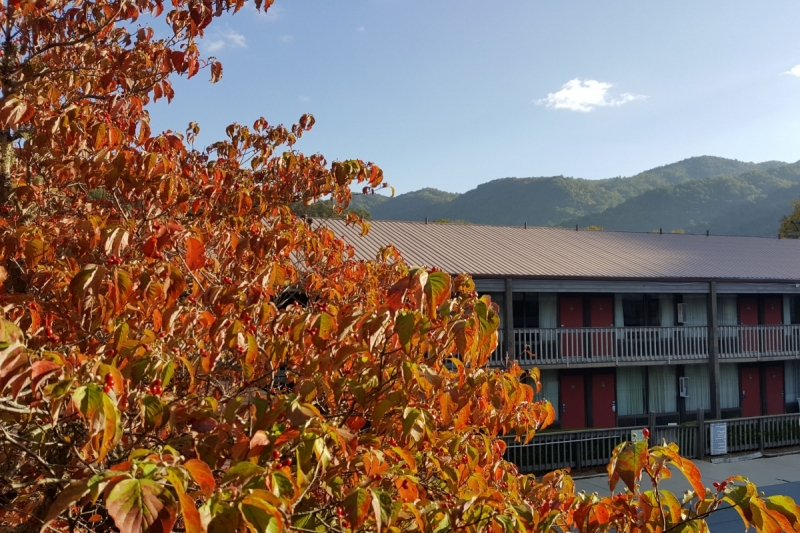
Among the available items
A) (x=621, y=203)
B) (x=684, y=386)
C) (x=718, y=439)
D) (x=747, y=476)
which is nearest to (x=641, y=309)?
(x=684, y=386)

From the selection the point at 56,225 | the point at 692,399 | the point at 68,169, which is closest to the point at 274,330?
the point at 56,225

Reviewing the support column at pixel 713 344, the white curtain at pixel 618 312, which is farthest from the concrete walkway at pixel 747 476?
the white curtain at pixel 618 312

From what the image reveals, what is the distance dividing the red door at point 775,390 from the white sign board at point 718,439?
7154 mm

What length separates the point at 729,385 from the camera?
70.9 ft

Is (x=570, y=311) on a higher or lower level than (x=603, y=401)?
higher

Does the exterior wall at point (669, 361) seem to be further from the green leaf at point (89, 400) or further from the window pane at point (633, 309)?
the green leaf at point (89, 400)

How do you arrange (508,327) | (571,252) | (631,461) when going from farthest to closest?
(571,252)
(508,327)
(631,461)

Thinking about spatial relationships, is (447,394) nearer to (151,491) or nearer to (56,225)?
(151,491)

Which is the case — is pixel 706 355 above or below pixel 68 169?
below

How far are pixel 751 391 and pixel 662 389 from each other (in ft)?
12.5

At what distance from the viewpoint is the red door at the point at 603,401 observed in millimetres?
19844

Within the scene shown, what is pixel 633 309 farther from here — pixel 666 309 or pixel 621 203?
pixel 621 203

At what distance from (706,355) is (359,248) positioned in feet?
36.9

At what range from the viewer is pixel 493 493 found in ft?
10.2
